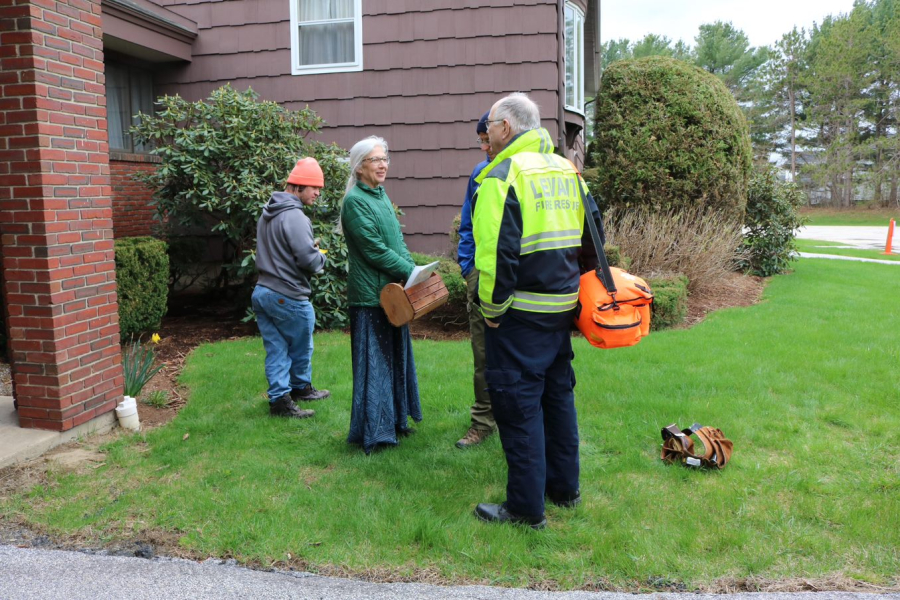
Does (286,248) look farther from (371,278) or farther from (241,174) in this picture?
(241,174)

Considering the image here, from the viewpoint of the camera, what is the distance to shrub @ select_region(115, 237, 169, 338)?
7043 mm

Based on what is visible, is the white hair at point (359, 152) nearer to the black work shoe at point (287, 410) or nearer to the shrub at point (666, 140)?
the black work shoe at point (287, 410)

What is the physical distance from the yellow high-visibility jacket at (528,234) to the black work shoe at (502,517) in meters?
0.95

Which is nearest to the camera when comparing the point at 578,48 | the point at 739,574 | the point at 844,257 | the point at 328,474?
the point at 739,574

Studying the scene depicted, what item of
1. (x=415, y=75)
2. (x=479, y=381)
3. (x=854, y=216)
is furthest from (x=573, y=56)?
(x=854, y=216)

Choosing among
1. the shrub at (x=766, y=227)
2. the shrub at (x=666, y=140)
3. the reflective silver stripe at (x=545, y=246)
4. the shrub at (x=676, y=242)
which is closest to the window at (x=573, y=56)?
the shrub at (x=666, y=140)

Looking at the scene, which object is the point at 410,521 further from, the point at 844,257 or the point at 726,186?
the point at 844,257

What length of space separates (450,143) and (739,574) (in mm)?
7489

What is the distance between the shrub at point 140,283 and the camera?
7.04m

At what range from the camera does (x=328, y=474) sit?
4.19m

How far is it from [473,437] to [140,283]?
4.41m

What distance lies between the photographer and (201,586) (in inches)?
120

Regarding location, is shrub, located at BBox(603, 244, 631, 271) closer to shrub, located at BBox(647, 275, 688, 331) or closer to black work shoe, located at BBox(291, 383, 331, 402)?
shrub, located at BBox(647, 275, 688, 331)

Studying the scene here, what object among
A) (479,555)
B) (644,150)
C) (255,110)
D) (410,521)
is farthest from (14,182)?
(644,150)
